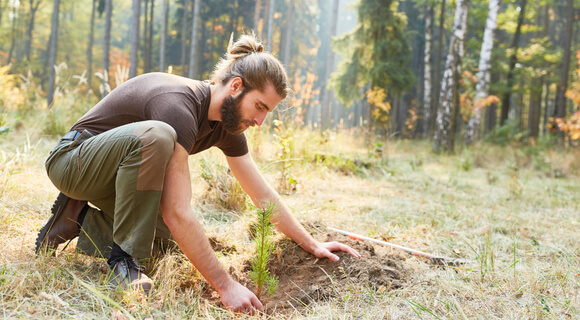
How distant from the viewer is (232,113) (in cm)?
190

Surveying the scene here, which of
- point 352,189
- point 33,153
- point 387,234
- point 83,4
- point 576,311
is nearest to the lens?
point 576,311

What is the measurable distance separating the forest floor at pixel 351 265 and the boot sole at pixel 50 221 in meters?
0.06

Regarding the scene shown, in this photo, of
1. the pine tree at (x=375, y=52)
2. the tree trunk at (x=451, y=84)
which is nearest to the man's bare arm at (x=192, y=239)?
the tree trunk at (x=451, y=84)

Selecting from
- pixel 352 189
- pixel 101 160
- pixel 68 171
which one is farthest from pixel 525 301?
pixel 352 189

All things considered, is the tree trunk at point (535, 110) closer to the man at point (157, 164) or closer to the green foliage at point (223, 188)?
the green foliage at point (223, 188)

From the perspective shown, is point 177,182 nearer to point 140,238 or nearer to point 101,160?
point 140,238

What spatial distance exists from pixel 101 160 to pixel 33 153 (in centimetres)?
278

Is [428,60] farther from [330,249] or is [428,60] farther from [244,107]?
[244,107]

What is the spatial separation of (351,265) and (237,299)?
69 centimetres

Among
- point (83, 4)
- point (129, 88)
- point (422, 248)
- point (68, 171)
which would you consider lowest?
point (422, 248)

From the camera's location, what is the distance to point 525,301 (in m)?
1.63

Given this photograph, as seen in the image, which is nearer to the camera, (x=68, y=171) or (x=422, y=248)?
(x=68, y=171)

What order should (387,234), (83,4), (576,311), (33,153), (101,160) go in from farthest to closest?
(83,4) → (33,153) → (387,234) → (101,160) → (576,311)

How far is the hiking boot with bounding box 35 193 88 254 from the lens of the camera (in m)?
1.87
